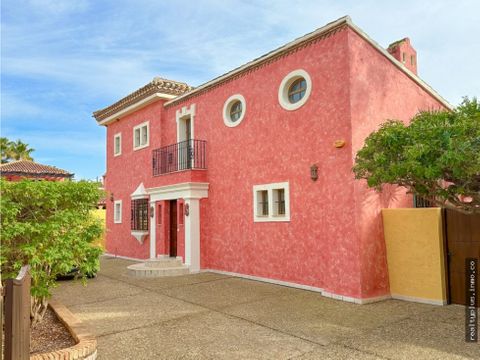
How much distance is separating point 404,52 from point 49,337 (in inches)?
487

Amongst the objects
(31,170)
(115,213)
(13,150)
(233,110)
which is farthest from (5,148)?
(233,110)

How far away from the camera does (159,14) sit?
778 centimetres

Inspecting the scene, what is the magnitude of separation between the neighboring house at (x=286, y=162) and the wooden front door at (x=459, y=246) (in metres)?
1.43

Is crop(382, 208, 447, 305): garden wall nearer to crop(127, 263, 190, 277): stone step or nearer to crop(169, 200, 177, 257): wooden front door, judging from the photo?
crop(127, 263, 190, 277): stone step

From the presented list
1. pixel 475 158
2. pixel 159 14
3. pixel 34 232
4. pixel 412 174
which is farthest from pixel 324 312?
pixel 159 14

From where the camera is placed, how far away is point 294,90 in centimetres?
1107

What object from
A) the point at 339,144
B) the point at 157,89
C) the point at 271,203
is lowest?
the point at 271,203

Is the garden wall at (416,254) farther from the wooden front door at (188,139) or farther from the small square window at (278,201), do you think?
the wooden front door at (188,139)

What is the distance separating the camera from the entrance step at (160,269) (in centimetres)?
1317

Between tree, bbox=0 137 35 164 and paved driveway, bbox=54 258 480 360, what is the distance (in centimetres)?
3709

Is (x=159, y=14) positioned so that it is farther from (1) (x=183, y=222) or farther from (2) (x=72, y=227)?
(1) (x=183, y=222)

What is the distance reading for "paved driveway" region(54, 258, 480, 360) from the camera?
5703mm

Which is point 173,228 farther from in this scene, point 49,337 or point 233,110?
point 49,337

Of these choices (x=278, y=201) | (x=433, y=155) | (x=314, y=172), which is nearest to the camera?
(x=433, y=155)
